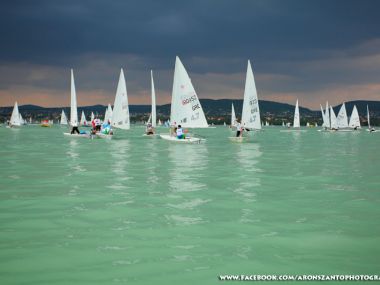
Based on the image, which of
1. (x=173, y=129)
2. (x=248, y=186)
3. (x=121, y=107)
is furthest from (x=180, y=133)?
(x=248, y=186)

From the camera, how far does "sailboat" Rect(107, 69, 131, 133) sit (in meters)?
60.5

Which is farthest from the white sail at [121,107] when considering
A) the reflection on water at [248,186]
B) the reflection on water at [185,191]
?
the reflection on water at [248,186]

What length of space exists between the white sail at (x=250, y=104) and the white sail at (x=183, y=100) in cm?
790

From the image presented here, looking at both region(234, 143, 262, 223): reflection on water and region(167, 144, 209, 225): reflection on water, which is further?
region(234, 143, 262, 223): reflection on water

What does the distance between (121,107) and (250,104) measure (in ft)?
59.5

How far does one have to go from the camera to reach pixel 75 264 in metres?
7.72

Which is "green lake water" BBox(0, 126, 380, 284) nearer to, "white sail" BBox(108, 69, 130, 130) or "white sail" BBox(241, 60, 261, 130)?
"white sail" BBox(241, 60, 261, 130)

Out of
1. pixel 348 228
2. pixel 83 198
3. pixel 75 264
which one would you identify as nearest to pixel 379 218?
pixel 348 228

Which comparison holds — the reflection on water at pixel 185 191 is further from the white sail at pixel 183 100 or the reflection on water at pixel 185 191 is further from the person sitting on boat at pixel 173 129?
the person sitting on boat at pixel 173 129

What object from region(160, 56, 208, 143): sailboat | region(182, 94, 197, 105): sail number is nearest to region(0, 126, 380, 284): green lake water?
region(160, 56, 208, 143): sailboat

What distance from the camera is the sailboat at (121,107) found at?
60.5 meters

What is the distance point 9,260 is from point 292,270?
4.86 metres

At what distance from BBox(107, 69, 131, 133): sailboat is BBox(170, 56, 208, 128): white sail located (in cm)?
1540

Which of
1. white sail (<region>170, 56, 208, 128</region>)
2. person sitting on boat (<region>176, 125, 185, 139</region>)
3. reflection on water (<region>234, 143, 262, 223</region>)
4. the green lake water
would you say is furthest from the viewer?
white sail (<region>170, 56, 208, 128</region>)
